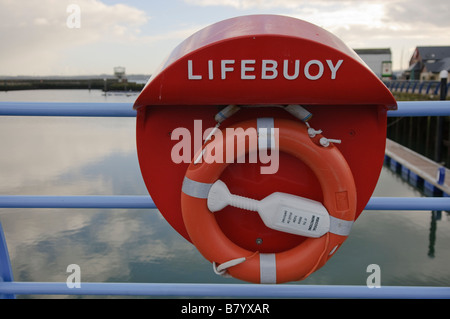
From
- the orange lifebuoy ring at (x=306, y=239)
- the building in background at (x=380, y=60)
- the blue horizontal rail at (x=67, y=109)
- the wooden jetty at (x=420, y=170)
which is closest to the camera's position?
the orange lifebuoy ring at (x=306, y=239)

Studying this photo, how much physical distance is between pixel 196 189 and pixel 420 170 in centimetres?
1186

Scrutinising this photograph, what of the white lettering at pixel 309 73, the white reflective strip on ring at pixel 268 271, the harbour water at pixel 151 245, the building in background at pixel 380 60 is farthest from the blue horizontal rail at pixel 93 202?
the building in background at pixel 380 60

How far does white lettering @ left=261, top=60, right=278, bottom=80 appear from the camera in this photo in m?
0.76

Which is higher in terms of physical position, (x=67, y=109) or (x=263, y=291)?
(x=67, y=109)

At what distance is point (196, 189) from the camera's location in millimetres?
883

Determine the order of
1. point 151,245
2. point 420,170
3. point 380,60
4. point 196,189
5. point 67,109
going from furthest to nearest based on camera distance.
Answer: point 380,60
point 151,245
point 420,170
point 67,109
point 196,189

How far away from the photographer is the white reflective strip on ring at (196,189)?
34.6 inches

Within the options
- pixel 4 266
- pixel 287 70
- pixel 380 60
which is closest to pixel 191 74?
pixel 287 70

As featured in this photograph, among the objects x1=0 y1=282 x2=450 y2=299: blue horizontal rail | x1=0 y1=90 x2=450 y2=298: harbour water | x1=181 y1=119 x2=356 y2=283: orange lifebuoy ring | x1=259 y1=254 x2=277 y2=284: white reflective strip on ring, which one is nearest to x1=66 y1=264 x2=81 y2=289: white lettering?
x1=0 y1=282 x2=450 y2=299: blue horizontal rail

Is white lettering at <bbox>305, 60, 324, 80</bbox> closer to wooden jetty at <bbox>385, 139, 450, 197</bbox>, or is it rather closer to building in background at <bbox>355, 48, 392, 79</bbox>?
wooden jetty at <bbox>385, 139, 450, 197</bbox>

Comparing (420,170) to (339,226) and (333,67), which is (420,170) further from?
(333,67)

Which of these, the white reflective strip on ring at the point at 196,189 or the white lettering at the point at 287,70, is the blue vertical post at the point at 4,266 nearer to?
the white reflective strip on ring at the point at 196,189

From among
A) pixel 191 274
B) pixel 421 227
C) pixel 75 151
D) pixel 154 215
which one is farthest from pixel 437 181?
pixel 75 151

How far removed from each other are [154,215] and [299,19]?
13.8 metres
